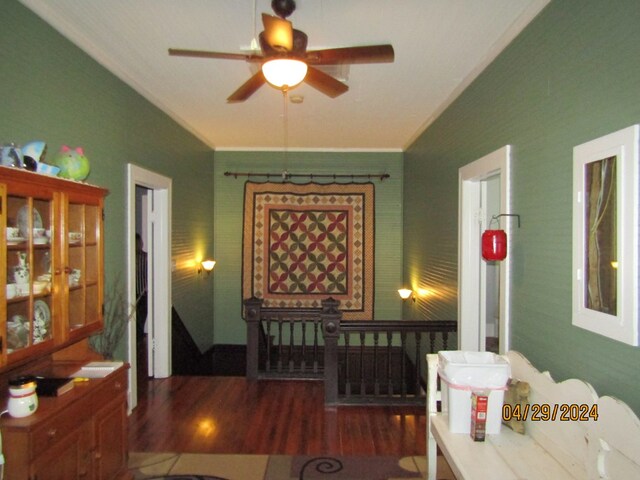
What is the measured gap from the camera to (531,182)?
2377 millimetres

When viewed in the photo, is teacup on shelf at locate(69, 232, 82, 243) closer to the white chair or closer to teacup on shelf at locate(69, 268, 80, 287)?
teacup on shelf at locate(69, 268, 80, 287)

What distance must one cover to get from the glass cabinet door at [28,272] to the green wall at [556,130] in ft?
8.04

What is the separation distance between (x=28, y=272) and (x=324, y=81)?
68.5 inches

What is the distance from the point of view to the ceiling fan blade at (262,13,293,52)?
1.84 m

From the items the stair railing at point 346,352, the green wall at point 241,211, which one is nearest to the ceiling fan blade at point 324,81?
the stair railing at point 346,352

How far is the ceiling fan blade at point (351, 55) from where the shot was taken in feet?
6.67

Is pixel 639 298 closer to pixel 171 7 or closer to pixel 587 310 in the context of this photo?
pixel 587 310

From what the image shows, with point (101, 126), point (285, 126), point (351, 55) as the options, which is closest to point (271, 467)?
point (351, 55)

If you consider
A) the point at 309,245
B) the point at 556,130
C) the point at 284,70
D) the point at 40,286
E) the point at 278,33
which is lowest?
the point at 40,286

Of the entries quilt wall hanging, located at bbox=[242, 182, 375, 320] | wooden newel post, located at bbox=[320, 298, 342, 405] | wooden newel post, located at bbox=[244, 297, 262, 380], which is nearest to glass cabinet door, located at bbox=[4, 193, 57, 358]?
wooden newel post, located at bbox=[320, 298, 342, 405]

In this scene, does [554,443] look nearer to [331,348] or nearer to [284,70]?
[284,70]

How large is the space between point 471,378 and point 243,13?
7.58ft

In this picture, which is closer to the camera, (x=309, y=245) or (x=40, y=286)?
(x=40, y=286)

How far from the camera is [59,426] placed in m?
1.95
